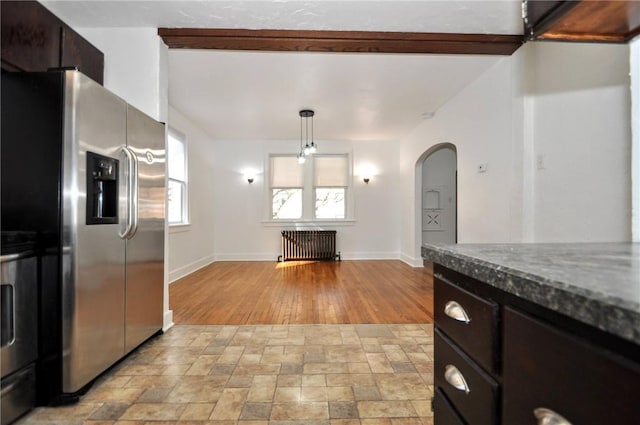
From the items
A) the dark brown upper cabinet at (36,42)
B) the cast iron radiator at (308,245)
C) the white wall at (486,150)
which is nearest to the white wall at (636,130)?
the white wall at (486,150)

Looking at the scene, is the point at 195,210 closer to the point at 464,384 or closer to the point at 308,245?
the point at 308,245

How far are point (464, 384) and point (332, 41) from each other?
2769mm

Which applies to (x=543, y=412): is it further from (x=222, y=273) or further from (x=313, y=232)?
(x=313, y=232)

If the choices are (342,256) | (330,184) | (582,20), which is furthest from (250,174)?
(582,20)

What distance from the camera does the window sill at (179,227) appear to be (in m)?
4.64

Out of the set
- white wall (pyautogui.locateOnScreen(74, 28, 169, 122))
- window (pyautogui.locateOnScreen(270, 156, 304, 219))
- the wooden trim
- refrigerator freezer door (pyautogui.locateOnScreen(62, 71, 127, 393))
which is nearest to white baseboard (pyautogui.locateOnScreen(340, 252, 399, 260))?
window (pyautogui.locateOnScreen(270, 156, 304, 219))

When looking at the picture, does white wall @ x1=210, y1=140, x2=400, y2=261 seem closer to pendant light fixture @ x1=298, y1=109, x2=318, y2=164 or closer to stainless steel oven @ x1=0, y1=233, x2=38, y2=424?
pendant light fixture @ x1=298, y1=109, x2=318, y2=164

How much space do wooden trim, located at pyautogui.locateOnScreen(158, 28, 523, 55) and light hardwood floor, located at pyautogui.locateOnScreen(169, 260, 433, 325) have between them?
2.53 meters

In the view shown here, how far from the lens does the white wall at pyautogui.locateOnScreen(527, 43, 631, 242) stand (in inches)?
83.0

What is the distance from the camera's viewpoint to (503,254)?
875mm

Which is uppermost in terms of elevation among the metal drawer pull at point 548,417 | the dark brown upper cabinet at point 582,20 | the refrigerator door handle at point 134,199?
the dark brown upper cabinet at point 582,20

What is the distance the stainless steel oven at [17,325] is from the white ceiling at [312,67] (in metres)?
1.97

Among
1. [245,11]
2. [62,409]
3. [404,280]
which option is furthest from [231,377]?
[404,280]

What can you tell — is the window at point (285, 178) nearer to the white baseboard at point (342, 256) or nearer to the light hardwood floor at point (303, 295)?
the white baseboard at point (342, 256)
